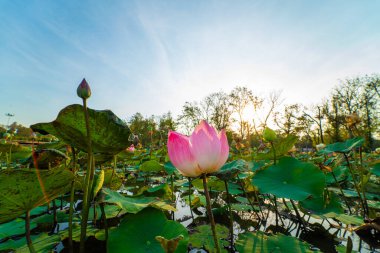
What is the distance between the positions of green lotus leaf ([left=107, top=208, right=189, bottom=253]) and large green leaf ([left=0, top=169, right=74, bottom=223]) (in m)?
0.28

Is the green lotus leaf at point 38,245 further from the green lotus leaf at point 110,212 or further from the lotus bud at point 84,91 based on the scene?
the lotus bud at point 84,91

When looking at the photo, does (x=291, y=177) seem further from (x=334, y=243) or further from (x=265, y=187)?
(x=334, y=243)

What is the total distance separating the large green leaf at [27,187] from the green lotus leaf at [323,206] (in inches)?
52.5

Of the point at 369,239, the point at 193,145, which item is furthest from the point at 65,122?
the point at 369,239

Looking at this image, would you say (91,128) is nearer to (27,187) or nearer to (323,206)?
(27,187)

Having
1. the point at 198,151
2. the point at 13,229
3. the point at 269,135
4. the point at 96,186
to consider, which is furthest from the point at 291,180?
the point at 13,229

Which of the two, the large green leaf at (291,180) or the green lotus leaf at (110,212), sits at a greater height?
the large green leaf at (291,180)

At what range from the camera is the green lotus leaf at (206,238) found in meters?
1.04

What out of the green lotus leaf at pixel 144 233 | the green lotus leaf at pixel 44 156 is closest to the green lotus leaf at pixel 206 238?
the green lotus leaf at pixel 144 233

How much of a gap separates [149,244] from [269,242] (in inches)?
20.1

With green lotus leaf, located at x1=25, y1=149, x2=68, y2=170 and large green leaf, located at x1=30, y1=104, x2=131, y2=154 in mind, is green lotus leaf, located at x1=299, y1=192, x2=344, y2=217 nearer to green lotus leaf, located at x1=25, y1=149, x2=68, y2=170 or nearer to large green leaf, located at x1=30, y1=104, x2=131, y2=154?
large green leaf, located at x1=30, y1=104, x2=131, y2=154

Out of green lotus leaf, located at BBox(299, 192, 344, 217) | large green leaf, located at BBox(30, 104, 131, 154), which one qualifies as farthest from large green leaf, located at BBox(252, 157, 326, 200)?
large green leaf, located at BBox(30, 104, 131, 154)

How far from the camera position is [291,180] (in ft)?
4.04

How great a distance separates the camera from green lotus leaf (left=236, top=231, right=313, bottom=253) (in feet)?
2.83
